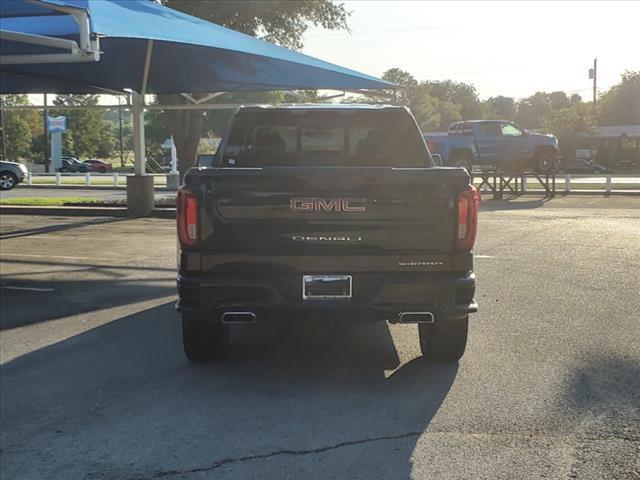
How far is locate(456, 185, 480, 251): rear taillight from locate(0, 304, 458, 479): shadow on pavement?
1.08 meters

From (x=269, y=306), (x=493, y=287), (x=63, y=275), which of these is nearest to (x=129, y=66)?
(x=63, y=275)

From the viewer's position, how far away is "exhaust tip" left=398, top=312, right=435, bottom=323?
15.1 ft

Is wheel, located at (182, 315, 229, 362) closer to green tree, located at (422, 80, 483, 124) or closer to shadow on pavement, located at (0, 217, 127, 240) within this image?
shadow on pavement, located at (0, 217, 127, 240)

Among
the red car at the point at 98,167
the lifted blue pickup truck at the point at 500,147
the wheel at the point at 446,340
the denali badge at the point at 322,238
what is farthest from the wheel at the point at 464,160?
the red car at the point at 98,167

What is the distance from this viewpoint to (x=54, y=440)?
13.4ft

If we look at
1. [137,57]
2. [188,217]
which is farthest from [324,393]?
[137,57]

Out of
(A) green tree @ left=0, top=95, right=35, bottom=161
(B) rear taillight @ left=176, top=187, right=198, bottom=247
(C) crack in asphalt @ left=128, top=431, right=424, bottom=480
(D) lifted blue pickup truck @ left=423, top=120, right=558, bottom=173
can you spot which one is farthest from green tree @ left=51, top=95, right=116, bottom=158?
(C) crack in asphalt @ left=128, top=431, right=424, bottom=480

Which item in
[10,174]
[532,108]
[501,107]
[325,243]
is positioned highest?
[501,107]

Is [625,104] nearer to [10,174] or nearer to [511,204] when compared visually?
[511,204]

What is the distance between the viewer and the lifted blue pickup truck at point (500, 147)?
24156 millimetres

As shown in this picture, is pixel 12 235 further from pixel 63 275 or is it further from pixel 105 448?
pixel 105 448

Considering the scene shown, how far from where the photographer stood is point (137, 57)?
13203 millimetres

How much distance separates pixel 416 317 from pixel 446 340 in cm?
71

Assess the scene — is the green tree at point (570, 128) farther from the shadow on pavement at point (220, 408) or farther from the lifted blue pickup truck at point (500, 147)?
the shadow on pavement at point (220, 408)
